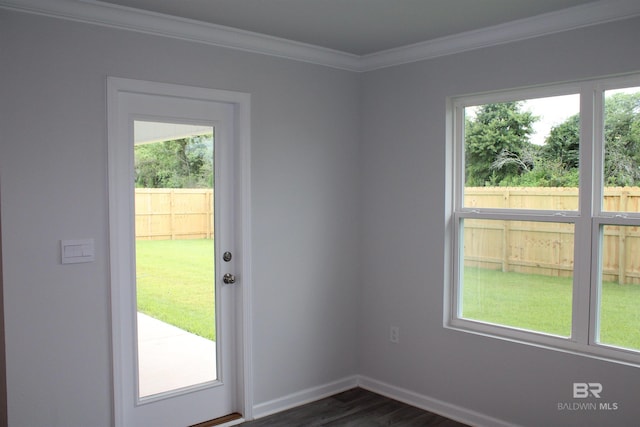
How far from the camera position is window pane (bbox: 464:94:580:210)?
10.4 feet

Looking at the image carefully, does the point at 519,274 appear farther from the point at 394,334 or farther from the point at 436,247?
the point at 394,334

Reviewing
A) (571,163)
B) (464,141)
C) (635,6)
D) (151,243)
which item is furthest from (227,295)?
(635,6)

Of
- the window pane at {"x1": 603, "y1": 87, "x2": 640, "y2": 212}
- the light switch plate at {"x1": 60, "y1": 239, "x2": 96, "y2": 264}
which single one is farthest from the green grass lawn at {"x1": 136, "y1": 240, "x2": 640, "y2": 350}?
the window pane at {"x1": 603, "y1": 87, "x2": 640, "y2": 212}

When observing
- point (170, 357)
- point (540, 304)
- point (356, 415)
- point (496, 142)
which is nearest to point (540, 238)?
point (540, 304)

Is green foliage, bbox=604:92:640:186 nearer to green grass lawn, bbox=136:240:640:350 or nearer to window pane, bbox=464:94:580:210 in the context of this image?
window pane, bbox=464:94:580:210

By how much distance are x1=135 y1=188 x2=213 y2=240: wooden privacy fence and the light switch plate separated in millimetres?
315

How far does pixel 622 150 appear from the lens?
2967 mm

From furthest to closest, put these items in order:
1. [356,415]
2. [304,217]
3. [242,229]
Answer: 1. [304,217]
2. [356,415]
3. [242,229]

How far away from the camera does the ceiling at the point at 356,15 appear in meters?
2.89

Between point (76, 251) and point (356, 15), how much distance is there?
A: 200 centimetres

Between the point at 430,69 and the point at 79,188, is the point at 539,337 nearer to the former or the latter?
the point at 430,69

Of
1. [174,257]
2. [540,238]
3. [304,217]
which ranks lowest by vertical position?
[174,257]

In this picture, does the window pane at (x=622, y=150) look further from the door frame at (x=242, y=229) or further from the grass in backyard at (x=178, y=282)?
the grass in backyard at (x=178, y=282)
